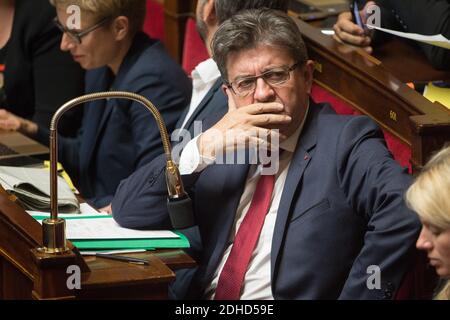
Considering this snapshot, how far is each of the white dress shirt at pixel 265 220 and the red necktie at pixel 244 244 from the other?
0.02 meters

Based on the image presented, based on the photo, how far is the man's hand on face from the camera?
2.48 meters

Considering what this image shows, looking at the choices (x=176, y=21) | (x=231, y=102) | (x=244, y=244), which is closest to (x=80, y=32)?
(x=231, y=102)

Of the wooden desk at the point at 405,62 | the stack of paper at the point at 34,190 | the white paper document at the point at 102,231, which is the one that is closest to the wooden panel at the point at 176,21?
the wooden desk at the point at 405,62

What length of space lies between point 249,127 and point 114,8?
111 cm

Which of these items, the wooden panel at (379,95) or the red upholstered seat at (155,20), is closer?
the wooden panel at (379,95)

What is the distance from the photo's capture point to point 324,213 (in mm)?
2420

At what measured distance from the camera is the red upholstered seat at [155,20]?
4961 mm

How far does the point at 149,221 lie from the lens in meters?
2.65

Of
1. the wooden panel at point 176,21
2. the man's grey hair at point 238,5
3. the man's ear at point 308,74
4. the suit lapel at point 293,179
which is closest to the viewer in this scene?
the suit lapel at point 293,179

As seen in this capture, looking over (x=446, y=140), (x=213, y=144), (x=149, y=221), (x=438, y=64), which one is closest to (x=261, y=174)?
(x=213, y=144)

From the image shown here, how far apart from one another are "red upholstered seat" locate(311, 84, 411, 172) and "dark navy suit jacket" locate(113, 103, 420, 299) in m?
0.16

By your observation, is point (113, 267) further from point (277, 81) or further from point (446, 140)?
point (446, 140)

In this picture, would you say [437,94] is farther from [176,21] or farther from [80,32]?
[176,21]

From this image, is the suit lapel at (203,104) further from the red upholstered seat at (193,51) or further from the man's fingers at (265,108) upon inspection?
the red upholstered seat at (193,51)
